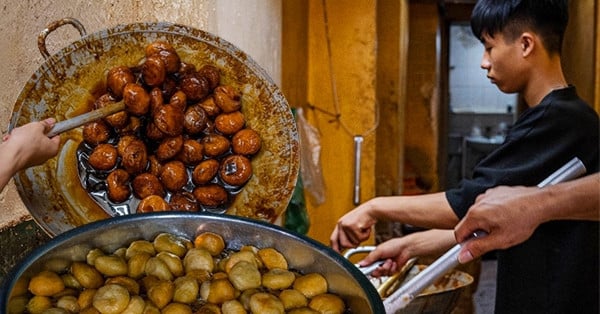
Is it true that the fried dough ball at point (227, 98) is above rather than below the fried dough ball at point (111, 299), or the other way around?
above

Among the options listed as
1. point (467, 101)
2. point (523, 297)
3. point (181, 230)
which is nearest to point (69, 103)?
point (181, 230)

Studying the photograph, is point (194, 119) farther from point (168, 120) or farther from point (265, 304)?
point (265, 304)

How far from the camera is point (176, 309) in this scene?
1412 millimetres

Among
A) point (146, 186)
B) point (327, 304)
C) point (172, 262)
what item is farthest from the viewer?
point (146, 186)

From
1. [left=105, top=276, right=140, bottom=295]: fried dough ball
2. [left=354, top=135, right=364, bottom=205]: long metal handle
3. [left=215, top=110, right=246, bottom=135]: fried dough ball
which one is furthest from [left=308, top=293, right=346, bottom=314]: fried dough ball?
[left=354, top=135, right=364, bottom=205]: long metal handle

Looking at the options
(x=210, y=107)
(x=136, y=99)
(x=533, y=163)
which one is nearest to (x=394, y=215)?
(x=533, y=163)

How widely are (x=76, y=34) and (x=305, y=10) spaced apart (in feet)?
10.0

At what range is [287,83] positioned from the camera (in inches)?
183

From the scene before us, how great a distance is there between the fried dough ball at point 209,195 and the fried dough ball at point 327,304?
0.48 metres

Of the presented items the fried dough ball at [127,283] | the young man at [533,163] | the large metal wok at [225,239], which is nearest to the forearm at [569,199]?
the young man at [533,163]

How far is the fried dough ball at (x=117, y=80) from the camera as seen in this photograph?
1.76m

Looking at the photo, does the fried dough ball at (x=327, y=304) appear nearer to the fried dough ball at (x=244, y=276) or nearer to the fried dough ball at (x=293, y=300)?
the fried dough ball at (x=293, y=300)

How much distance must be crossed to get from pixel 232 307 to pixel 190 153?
1.87 feet

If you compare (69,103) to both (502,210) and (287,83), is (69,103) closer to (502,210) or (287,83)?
(502,210)
